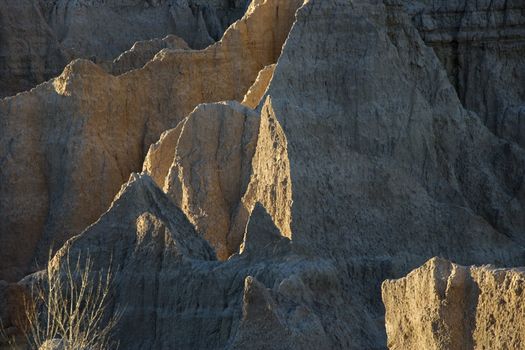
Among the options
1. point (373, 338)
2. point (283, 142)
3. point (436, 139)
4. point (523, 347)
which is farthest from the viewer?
point (436, 139)

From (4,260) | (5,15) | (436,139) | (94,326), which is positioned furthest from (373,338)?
(5,15)

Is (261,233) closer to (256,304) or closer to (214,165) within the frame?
(256,304)

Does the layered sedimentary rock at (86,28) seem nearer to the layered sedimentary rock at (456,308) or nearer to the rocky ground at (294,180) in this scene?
the rocky ground at (294,180)

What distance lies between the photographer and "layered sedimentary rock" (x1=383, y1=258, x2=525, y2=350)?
68.2 ft

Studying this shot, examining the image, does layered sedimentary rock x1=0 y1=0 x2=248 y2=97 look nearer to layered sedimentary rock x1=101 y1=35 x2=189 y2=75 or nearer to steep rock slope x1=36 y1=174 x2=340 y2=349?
layered sedimentary rock x1=101 y1=35 x2=189 y2=75

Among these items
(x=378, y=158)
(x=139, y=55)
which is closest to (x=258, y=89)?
(x=378, y=158)

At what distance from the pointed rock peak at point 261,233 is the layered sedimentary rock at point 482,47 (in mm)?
13685

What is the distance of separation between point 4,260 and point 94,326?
12313 mm

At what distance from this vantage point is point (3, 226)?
38906 millimetres

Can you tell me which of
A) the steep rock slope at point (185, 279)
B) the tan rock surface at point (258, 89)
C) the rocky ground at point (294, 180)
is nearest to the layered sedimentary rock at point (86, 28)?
the rocky ground at point (294, 180)

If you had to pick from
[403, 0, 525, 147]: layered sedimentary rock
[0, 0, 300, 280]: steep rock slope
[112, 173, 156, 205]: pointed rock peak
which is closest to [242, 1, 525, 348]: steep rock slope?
[112, 173, 156, 205]: pointed rock peak

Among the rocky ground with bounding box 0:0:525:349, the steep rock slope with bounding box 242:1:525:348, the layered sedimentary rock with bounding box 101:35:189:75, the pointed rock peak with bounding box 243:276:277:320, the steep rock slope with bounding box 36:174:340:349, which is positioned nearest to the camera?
the pointed rock peak with bounding box 243:276:277:320

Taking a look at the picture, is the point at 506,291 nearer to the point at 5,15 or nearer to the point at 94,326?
the point at 94,326

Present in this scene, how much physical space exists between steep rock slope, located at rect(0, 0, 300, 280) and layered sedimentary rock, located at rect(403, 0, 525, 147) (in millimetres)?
4251
